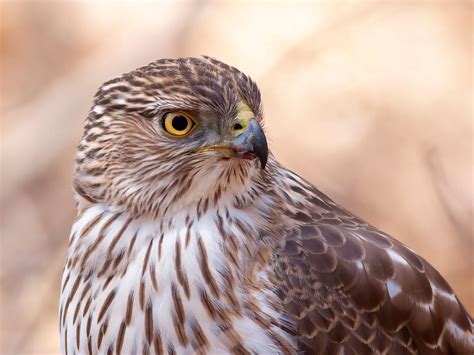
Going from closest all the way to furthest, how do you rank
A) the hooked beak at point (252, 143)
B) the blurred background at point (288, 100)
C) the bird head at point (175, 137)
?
the hooked beak at point (252, 143) → the bird head at point (175, 137) → the blurred background at point (288, 100)

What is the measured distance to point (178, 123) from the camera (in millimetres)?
4102

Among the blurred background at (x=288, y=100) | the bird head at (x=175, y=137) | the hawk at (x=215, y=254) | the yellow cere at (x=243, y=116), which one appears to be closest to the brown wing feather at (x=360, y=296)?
the hawk at (x=215, y=254)

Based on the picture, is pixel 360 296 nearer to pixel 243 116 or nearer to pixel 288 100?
pixel 243 116

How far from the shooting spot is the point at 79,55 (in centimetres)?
945

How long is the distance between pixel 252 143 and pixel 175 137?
1.18ft

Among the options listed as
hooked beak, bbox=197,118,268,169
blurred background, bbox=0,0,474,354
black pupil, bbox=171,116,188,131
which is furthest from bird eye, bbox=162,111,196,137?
blurred background, bbox=0,0,474,354

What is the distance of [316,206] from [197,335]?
778mm

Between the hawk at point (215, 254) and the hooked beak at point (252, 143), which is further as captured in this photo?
the hawk at point (215, 254)

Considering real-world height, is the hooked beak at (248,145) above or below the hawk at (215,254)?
above

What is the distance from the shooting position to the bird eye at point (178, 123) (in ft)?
13.4

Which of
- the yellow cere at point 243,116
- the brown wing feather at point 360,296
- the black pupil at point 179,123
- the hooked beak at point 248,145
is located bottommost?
the brown wing feather at point 360,296

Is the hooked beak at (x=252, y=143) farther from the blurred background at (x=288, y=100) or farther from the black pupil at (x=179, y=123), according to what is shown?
the blurred background at (x=288, y=100)

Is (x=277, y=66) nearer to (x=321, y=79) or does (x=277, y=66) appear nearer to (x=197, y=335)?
(x=321, y=79)

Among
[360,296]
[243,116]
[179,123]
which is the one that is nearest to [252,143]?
[243,116]
